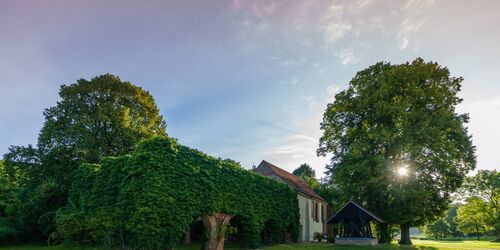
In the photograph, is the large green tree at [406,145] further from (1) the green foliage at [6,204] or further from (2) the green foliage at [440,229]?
(2) the green foliage at [440,229]

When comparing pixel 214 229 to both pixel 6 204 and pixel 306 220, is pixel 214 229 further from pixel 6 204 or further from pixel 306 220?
pixel 6 204

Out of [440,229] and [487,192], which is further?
[440,229]

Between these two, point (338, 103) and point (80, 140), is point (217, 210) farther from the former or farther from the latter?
point (338, 103)

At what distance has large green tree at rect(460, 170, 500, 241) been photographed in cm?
4709

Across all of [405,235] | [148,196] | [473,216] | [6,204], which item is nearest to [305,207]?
[405,235]

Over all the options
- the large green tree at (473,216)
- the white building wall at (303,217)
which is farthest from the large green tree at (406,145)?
the large green tree at (473,216)

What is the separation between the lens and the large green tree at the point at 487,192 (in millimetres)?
47094

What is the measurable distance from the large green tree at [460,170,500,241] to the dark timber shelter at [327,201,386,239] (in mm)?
29842

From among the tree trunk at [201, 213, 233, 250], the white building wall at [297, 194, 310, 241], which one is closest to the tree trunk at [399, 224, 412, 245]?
the white building wall at [297, 194, 310, 241]

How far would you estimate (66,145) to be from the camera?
26.2m

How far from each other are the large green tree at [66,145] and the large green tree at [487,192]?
47.7 meters

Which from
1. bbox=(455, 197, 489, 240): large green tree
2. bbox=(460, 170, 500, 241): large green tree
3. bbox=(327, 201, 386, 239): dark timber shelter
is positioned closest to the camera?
bbox=(327, 201, 386, 239): dark timber shelter

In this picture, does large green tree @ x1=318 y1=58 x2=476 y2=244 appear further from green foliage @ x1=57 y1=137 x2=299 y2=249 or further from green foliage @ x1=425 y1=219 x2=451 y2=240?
green foliage @ x1=425 y1=219 x2=451 y2=240

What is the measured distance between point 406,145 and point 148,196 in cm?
1924
